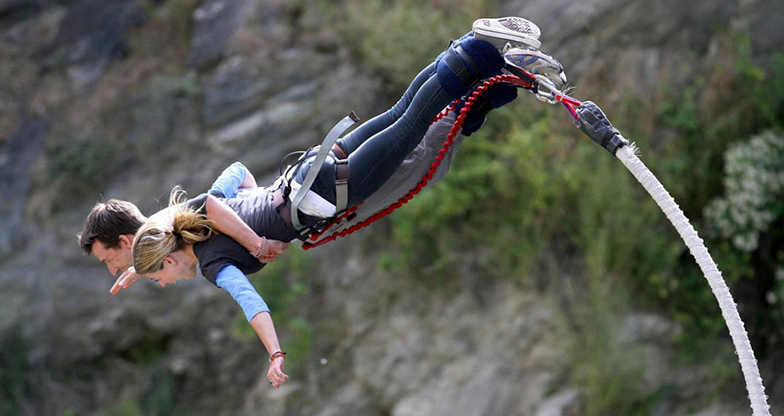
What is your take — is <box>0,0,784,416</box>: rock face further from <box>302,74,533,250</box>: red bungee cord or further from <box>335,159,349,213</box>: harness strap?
<box>335,159,349,213</box>: harness strap

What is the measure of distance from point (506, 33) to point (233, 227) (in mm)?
1450

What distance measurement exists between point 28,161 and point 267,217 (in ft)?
21.6

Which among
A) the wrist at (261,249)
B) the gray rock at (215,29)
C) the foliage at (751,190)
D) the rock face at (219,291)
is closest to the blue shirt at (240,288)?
the wrist at (261,249)

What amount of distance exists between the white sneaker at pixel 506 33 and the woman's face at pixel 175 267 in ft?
5.32

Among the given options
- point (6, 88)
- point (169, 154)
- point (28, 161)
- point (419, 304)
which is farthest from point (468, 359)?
point (6, 88)

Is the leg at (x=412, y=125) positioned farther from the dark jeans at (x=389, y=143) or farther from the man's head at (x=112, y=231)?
the man's head at (x=112, y=231)

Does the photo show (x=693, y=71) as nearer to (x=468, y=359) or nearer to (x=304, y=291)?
(x=468, y=359)

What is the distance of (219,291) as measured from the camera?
9070 millimetres

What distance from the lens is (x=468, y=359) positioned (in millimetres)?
8398

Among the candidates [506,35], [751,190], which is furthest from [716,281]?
A: [751,190]

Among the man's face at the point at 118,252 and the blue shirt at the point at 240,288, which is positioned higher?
the man's face at the point at 118,252

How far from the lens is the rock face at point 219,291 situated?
8422mm

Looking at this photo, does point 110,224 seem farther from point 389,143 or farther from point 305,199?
point 389,143

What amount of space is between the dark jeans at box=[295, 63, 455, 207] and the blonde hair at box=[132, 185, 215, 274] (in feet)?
1.60
